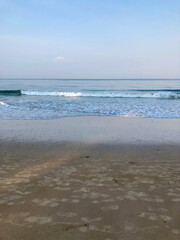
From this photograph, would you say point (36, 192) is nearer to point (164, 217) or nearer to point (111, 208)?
point (111, 208)

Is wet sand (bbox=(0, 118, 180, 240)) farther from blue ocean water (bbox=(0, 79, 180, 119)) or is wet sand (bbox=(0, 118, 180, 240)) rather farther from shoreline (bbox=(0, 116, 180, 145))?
blue ocean water (bbox=(0, 79, 180, 119))

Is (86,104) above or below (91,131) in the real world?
above

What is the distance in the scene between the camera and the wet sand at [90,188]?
7.68 ft

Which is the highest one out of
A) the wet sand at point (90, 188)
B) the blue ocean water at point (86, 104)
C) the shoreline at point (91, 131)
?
the blue ocean water at point (86, 104)

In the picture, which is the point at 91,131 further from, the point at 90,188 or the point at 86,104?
the point at 86,104

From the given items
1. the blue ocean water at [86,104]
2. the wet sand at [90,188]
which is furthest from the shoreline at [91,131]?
the blue ocean water at [86,104]

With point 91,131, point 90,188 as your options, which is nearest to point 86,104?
point 91,131

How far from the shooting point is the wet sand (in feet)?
7.68

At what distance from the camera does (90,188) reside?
11.1ft

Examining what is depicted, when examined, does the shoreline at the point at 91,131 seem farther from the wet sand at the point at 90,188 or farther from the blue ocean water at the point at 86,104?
the blue ocean water at the point at 86,104

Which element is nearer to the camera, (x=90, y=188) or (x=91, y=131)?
(x=90, y=188)

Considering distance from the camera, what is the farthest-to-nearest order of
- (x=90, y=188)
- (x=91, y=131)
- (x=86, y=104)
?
(x=86, y=104)
(x=91, y=131)
(x=90, y=188)

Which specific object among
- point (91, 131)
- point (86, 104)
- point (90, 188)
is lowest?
point (90, 188)

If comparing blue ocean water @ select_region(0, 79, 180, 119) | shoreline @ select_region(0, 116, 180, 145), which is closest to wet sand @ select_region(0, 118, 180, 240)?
shoreline @ select_region(0, 116, 180, 145)
